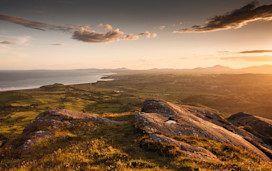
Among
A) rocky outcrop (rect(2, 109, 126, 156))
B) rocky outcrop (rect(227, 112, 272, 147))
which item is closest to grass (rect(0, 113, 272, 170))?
rocky outcrop (rect(2, 109, 126, 156))

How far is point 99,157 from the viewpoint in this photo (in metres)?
9.07

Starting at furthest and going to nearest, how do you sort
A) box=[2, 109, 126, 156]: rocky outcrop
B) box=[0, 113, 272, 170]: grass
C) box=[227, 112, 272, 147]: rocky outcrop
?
box=[227, 112, 272, 147]: rocky outcrop, box=[2, 109, 126, 156]: rocky outcrop, box=[0, 113, 272, 170]: grass

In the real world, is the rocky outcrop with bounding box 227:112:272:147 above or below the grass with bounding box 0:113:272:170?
below

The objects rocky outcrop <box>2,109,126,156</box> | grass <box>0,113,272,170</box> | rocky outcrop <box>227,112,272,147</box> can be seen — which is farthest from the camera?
rocky outcrop <box>227,112,272,147</box>

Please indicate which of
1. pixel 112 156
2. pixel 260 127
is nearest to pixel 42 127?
pixel 112 156

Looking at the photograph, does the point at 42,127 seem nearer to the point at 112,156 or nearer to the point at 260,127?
the point at 112,156

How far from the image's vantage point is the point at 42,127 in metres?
15.9

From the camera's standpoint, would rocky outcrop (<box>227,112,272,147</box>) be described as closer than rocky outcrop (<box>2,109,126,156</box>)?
No

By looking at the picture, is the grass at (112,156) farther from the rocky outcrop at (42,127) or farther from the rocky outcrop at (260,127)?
the rocky outcrop at (260,127)

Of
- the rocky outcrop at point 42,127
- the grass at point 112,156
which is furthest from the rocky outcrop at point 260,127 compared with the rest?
the rocky outcrop at point 42,127

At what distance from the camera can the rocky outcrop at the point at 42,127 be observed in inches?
485

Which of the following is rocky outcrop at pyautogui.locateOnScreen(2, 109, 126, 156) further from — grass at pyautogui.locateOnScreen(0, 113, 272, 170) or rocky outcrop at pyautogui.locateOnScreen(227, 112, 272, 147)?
rocky outcrop at pyautogui.locateOnScreen(227, 112, 272, 147)

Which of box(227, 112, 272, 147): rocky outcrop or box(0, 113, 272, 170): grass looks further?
box(227, 112, 272, 147): rocky outcrop

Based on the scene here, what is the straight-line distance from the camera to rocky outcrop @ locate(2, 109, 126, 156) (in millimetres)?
12312
